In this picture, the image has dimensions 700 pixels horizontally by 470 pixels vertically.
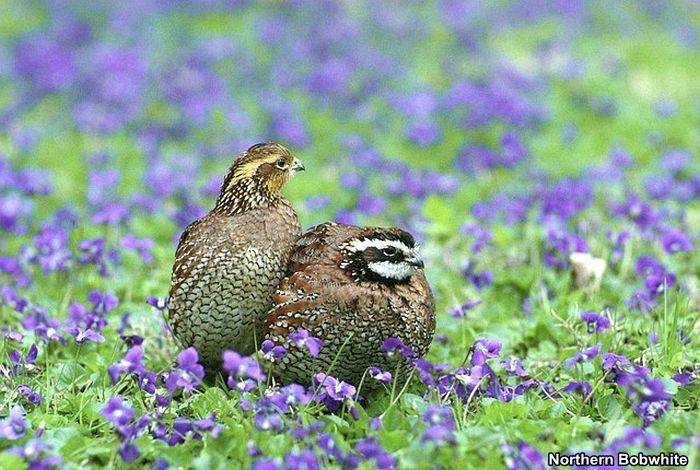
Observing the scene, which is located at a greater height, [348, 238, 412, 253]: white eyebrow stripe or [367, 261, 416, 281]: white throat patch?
[348, 238, 412, 253]: white eyebrow stripe

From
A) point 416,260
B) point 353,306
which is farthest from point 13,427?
point 416,260

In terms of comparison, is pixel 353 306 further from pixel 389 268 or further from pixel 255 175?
pixel 255 175

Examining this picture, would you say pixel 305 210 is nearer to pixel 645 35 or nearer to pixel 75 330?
pixel 75 330

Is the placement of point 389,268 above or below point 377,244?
below

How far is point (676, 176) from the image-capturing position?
10.0m

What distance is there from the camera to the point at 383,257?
5219 mm

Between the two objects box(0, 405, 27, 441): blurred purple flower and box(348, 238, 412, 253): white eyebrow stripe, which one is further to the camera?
box(348, 238, 412, 253): white eyebrow stripe

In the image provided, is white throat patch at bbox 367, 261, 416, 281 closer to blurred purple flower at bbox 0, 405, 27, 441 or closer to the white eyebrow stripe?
the white eyebrow stripe

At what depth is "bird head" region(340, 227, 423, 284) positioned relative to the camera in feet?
17.1

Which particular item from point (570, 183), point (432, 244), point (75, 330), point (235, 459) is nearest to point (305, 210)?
point (432, 244)

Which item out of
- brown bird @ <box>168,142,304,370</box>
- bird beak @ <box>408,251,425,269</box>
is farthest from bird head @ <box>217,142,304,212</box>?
bird beak @ <box>408,251,425,269</box>

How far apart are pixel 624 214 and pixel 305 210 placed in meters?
2.95

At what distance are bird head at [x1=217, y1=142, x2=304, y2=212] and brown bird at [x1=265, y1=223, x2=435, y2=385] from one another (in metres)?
0.56

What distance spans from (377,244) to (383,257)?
2.9 inches
